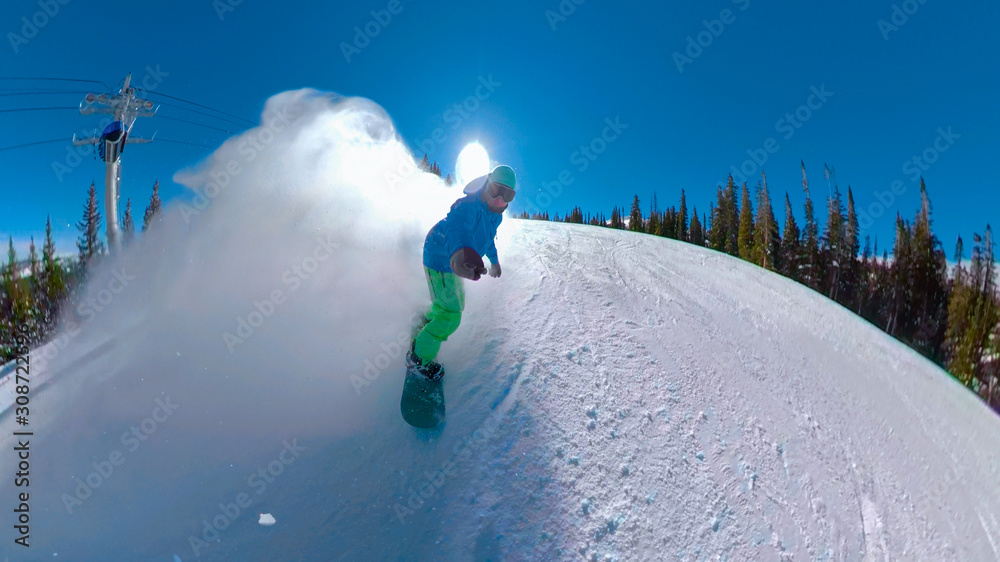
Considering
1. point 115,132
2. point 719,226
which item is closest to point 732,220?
point 719,226

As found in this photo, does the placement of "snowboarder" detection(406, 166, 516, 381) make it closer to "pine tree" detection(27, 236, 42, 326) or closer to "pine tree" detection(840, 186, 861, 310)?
"pine tree" detection(27, 236, 42, 326)

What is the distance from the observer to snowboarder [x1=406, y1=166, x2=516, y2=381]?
12.7 ft

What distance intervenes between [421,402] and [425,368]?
302mm

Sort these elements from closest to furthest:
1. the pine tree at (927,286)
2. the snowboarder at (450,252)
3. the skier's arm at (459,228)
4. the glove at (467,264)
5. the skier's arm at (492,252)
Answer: the glove at (467,264) < the skier's arm at (459,228) < the snowboarder at (450,252) < the skier's arm at (492,252) < the pine tree at (927,286)

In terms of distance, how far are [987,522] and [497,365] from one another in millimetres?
5143

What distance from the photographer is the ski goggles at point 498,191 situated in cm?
390

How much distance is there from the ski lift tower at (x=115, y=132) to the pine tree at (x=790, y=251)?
5517 centimetres

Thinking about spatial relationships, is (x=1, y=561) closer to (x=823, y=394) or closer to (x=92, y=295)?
(x=92, y=295)

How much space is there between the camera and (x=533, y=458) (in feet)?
11.5

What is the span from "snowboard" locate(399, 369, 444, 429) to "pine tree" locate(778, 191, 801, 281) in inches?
2146

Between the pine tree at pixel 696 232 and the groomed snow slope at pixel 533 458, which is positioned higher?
the pine tree at pixel 696 232

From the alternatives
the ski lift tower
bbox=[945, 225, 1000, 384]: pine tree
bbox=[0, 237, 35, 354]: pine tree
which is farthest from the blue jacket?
bbox=[945, 225, 1000, 384]: pine tree

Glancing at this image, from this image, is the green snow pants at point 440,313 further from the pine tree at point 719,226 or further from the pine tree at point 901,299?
the pine tree at point 719,226

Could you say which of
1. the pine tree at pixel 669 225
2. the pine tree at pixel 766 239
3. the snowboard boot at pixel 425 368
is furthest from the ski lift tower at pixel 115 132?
the pine tree at pixel 669 225
